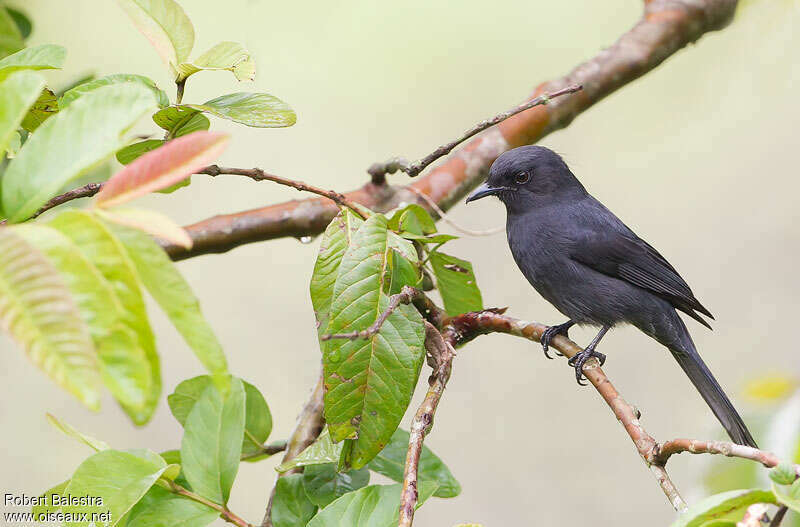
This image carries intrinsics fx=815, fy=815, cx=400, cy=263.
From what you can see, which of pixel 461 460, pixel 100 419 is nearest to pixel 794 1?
pixel 461 460

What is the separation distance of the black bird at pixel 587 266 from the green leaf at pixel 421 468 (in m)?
1.28

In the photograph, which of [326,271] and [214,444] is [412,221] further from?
[214,444]

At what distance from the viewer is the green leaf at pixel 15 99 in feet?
3.31

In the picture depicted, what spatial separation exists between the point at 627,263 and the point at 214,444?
1981mm

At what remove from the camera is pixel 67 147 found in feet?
3.26

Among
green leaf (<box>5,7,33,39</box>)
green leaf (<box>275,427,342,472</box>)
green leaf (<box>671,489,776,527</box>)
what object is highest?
green leaf (<box>5,7,33,39</box>)

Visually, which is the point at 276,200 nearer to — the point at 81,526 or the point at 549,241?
the point at 549,241

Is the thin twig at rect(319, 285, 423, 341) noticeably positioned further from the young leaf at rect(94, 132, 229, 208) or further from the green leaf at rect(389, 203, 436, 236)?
the young leaf at rect(94, 132, 229, 208)

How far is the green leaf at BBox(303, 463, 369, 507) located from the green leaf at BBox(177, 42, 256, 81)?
0.86 meters

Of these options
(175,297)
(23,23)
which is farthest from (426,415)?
(23,23)

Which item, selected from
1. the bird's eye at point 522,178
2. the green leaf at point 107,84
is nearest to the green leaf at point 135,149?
the green leaf at point 107,84

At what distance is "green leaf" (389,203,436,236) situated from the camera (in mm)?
1829

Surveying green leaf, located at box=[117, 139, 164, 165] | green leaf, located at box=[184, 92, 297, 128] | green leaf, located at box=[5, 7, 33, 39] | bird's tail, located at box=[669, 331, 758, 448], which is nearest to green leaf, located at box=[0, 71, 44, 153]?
green leaf, located at box=[184, 92, 297, 128]

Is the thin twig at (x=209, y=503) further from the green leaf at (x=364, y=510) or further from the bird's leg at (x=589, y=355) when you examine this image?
the bird's leg at (x=589, y=355)
